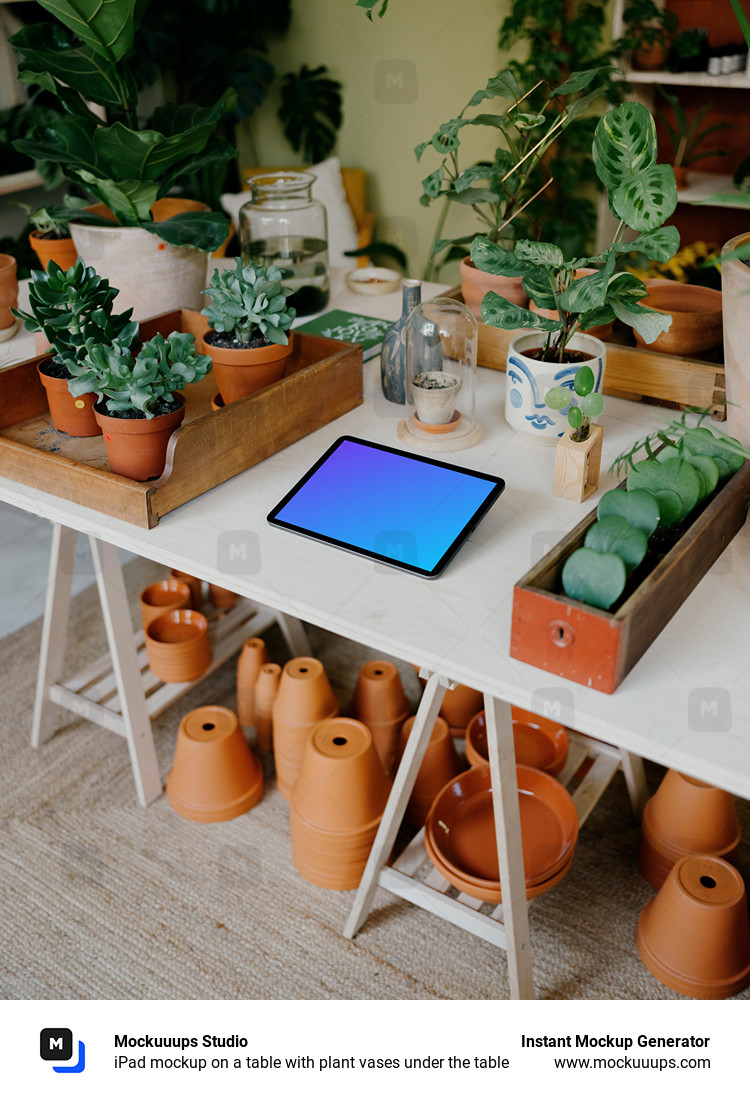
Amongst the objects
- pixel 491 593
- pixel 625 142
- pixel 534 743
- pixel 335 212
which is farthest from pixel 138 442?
pixel 335 212

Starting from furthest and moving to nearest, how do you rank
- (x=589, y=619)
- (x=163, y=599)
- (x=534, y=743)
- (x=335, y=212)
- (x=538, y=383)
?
(x=335, y=212) < (x=163, y=599) < (x=534, y=743) < (x=538, y=383) < (x=589, y=619)

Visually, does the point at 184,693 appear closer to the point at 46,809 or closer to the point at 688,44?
the point at 46,809

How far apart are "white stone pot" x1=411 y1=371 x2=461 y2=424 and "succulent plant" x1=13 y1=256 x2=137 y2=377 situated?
41 centimetres

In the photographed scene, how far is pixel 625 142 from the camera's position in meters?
1.15

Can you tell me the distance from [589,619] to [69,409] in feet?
2.77

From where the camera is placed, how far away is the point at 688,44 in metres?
3.09

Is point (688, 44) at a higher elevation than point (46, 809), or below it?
higher

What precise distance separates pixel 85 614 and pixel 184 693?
475 mm

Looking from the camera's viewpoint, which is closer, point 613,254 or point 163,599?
point 613,254

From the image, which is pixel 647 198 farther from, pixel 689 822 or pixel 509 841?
pixel 689 822

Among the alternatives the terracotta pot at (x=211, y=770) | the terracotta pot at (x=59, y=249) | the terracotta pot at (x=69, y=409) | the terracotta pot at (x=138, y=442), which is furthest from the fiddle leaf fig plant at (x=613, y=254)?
the terracotta pot at (x=59, y=249)

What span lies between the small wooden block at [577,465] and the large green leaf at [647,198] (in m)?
0.26

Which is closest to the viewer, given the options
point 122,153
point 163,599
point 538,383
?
point 538,383
